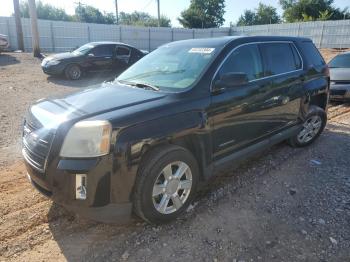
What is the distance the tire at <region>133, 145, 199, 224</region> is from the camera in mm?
2930

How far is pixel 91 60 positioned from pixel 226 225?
1068 cm

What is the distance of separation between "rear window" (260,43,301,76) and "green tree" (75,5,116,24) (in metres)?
63.5

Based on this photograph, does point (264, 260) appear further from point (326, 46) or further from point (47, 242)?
point (326, 46)

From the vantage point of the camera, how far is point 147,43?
99.0 ft

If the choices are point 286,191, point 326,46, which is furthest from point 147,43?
point 286,191

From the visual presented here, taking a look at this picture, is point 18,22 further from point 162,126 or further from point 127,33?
point 162,126

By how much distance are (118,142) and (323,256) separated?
2.08m

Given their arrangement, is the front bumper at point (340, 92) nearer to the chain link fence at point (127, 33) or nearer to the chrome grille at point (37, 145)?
the chrome grille at point (37, 145)

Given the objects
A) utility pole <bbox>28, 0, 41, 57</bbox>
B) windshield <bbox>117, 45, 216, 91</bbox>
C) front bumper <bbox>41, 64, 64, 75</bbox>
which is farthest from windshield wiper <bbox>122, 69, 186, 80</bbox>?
utility pole <bbox>28, 0, 41, 57</bbox>

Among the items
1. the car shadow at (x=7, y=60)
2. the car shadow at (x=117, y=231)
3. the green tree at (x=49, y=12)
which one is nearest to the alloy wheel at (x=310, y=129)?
the car shadow at (x=117, y=231)

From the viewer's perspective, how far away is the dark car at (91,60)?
12.1 meters

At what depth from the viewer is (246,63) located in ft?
13.1

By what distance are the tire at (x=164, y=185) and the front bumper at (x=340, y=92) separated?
6.72 m

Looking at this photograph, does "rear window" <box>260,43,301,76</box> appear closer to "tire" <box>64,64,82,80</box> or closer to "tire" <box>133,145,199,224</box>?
"tire" <box>133,145,199,224</box>
